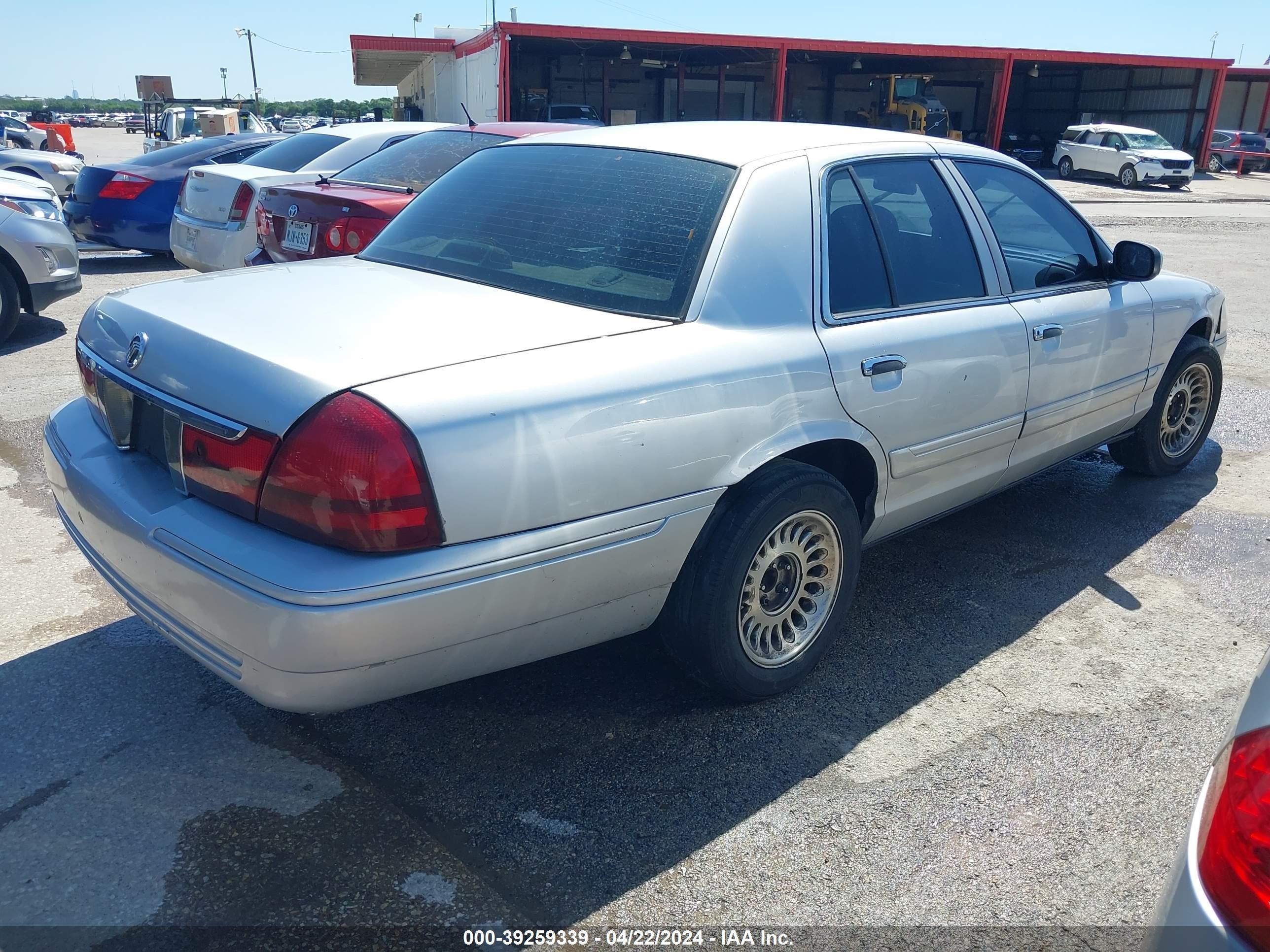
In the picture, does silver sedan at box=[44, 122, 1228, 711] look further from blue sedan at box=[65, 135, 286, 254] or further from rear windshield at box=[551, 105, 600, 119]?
rear windshield at box=[551, 105, 600, 119]

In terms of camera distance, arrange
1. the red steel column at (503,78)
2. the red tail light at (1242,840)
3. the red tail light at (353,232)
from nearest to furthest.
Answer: the red tail light at (1242,840)
the red tail light at (353,232)
the red steel column at (503,78)

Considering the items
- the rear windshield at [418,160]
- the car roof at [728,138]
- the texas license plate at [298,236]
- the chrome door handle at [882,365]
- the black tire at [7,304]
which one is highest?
the car roof at [728,138]

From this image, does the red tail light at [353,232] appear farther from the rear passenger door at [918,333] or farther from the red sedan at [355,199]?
the rear passenger door at [918,333]

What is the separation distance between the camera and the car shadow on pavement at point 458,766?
240cm

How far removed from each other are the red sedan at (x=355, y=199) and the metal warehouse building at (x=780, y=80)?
21.4 m

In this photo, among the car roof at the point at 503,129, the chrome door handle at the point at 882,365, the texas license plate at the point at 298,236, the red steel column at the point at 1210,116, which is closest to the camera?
the chrome door handle at the point at 882,365

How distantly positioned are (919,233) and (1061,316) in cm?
73

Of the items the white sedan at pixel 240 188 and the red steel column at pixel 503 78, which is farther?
the red steel column at pixel 503 78

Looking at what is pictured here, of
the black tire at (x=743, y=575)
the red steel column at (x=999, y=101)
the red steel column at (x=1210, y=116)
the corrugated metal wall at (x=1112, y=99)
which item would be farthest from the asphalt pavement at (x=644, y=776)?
the corrugated metal wall at (x=1112, y=99)

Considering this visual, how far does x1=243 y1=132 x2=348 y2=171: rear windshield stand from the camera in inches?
361

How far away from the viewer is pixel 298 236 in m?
5.81

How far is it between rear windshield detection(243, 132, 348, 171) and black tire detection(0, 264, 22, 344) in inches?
99.6

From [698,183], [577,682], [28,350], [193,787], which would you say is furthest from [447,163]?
[193,787]

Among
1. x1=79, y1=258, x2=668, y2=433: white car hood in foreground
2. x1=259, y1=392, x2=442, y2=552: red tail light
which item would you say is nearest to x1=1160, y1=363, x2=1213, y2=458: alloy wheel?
x1=79, y1=258, x2=668, y2=433: white car hood in foreground
